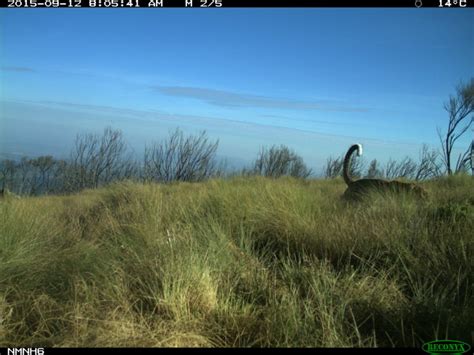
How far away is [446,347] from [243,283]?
1.83 metres

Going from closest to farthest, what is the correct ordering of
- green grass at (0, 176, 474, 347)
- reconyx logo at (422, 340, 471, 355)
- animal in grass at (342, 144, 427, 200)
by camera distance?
reconyx logo at (422, 340, 471, 355)
green grass at (0, 176, 474, 347)
animal in grass at (342, 144, 427, 200)

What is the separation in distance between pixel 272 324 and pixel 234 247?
1.75 metres

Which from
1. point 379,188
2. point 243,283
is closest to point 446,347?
point 243,283

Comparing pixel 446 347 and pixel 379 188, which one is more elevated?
pixel 379 188

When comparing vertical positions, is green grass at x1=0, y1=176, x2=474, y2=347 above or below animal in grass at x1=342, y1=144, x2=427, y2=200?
below

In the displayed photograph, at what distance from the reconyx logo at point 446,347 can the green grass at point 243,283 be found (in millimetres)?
209

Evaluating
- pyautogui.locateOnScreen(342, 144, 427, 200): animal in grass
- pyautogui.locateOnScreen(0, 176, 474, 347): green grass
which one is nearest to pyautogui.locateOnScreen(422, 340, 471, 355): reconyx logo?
pyautogui.locateOnScreen(0, 176, 474, 347): green grass

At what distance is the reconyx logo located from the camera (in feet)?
10.2

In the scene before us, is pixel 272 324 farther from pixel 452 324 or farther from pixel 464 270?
pixel 464 270

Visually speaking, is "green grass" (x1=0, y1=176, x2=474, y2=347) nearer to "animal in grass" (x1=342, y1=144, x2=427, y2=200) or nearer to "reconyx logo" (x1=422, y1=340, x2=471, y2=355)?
"reconyx logo" (x1=422, y1=340, x2=471, y2=355)

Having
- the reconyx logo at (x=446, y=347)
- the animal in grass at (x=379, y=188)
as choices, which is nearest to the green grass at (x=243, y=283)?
the reconyx logo at (x=446, y=347)

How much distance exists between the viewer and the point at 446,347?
3.15 m

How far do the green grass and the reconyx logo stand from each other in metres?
0.21

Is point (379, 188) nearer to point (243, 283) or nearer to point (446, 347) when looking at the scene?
point (243, 283)
